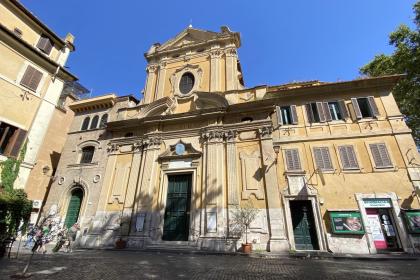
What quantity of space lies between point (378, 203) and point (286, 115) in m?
6.57

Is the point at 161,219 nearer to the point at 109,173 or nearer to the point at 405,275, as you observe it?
the point at 109,173

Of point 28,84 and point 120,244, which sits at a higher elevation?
point 28,84

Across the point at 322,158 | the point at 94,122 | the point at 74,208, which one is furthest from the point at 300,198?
the point at 94,122

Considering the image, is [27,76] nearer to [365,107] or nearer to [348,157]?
[348,157]

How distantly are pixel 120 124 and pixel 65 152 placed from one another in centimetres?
488

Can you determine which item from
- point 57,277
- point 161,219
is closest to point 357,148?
point 161,219

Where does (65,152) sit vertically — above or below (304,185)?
above

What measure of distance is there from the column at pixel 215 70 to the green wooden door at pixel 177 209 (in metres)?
6.57

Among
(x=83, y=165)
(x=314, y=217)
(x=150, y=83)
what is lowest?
(x=314, y=217)

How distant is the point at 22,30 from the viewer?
45.8 ft

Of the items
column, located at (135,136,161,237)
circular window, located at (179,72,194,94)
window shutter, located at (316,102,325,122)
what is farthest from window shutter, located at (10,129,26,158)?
window shutter, located at (316,102,325,122)

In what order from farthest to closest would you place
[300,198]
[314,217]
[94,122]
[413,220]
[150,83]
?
[150,83] → [94,122] → [300,198] → [314,217] → [413,220]

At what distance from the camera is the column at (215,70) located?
16.1 metres

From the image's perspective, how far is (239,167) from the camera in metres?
13.1
